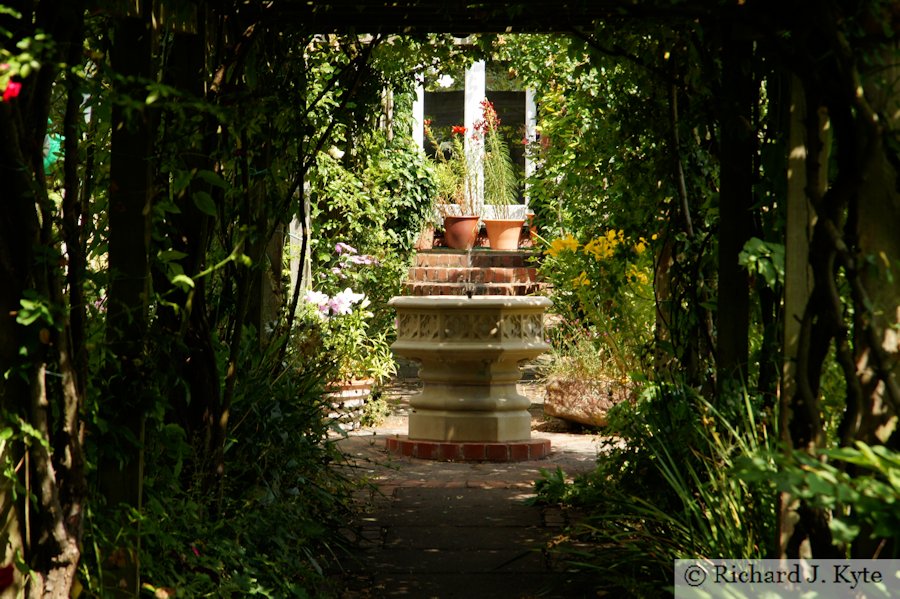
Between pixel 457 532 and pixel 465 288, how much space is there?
7505 millimetres

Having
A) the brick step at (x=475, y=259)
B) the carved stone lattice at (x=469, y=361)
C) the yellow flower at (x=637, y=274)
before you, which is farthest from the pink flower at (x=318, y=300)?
the brick step at (x=475, y=259)

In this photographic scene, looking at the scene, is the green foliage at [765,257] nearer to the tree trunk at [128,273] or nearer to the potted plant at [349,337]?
the tree trunk at [128,273]

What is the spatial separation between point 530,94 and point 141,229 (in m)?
13.1

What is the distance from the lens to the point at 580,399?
8281 mm

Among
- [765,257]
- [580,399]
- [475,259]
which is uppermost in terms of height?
[475,259]

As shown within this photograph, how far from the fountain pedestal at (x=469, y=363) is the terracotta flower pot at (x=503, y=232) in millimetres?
6501

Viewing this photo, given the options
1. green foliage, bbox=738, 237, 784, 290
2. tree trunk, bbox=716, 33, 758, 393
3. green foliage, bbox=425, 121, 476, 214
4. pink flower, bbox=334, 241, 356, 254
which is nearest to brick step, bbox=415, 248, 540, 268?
green foliage, bbox=425, 121, 476, 214

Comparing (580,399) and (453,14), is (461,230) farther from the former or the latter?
(453,14)

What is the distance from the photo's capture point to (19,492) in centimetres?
255

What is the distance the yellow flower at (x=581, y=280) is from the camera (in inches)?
336

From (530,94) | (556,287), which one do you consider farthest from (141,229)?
(530,94)

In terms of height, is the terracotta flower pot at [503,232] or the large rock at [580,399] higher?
the terracotta flower pot at [503,232]

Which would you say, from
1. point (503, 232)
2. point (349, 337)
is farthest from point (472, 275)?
point (349, 337)

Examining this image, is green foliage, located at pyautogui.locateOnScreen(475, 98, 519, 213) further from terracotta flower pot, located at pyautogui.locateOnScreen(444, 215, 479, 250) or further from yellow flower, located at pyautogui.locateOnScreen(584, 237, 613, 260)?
yellow flower, located at pyautogui.locateOnScreen(584, 237, 613, 260)
